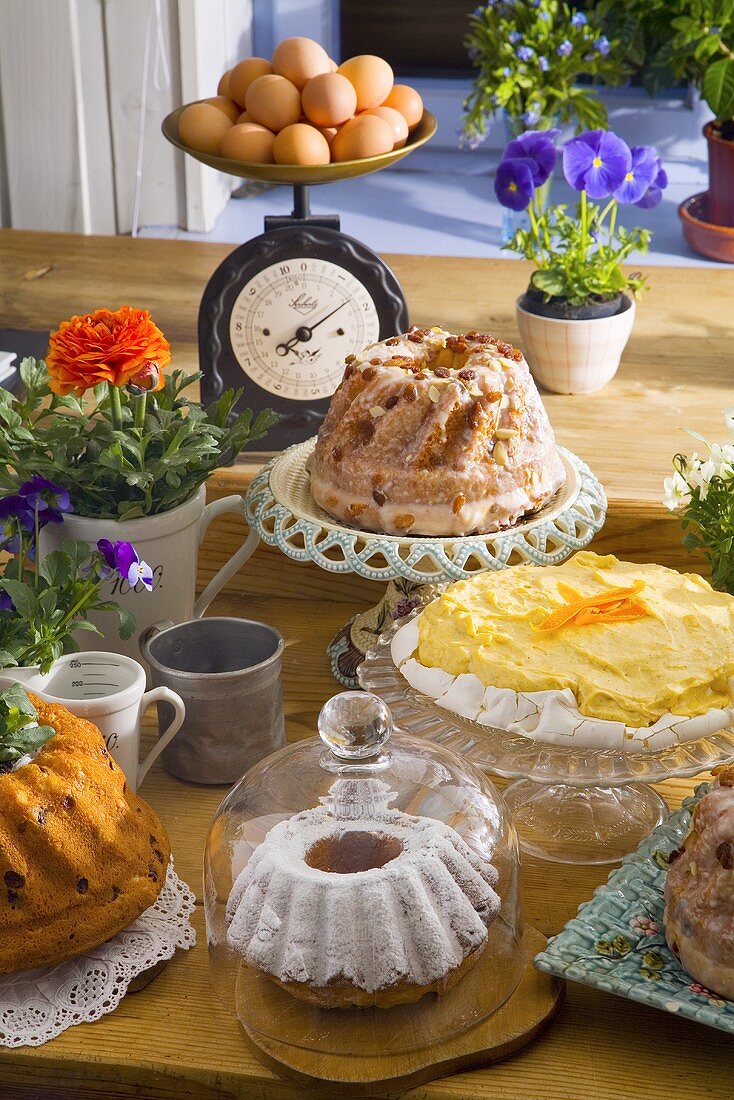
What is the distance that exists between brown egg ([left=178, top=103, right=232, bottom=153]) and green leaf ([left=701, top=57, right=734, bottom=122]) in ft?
5.22

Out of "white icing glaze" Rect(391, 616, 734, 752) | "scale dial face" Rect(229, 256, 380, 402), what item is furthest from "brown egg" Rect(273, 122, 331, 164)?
"white icing glaze" Rect(391, 616, 734, 752)

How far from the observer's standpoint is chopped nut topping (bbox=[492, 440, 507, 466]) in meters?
1.07

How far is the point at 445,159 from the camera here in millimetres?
3174

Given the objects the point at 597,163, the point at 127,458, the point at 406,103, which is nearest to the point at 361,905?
the point at 127,458

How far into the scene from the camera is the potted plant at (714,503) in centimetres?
108

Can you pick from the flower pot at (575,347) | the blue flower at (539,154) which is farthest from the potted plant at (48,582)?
the blue flower at (539,154)

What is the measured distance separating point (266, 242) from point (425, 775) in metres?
0.66

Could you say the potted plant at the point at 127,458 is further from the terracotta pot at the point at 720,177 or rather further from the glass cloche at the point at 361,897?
the terracotta pot at the point at 720,177

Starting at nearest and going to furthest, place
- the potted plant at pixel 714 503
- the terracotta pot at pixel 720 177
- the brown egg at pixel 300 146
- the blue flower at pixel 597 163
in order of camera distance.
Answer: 1. the potted plant at pixel 714 503
2. the brown egg at pixel 300 146
3. the blue flower at pixel 597 163
4. the terracotta pot at pixel 720 177

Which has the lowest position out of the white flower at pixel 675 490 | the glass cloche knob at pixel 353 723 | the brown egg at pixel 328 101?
the white flower at pixel 675 490

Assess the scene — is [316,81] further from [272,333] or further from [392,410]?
[392,410]

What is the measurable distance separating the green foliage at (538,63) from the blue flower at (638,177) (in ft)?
3.84

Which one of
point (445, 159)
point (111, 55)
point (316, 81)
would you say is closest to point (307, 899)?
point (316, 81)

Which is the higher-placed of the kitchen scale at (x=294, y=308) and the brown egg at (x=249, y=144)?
the brown egg at (x=249, y=144)
